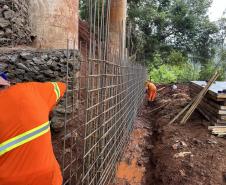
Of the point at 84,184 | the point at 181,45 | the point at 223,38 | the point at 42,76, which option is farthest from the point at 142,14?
the point at 84,184

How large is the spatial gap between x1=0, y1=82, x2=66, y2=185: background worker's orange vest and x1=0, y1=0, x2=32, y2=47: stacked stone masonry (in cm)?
356

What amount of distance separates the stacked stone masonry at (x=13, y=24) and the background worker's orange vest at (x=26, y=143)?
3.56 m

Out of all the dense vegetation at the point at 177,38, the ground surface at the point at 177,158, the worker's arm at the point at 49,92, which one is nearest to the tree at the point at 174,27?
the dense vegetation at the point at 177,38

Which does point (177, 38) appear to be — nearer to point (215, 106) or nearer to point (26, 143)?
point (215, 106)

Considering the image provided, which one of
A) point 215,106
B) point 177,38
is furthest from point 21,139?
point 177,38

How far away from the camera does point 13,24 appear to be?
588 cm

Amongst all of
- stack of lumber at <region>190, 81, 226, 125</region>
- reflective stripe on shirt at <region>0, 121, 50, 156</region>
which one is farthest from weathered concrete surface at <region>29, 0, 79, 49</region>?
stack of lumber at <region>190, 81, 226, 125</region>

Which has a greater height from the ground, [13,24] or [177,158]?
[13,24]

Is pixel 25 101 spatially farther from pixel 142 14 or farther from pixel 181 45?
pixel 181 45

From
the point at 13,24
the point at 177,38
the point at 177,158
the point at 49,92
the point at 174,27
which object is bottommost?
the point at 177,158

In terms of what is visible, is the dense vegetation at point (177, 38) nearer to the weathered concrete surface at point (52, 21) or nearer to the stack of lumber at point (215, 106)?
the stack of lumber at point (215, 106)

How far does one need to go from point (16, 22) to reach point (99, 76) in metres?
2.92

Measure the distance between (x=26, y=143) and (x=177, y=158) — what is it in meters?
4.66

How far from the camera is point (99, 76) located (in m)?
3.85
